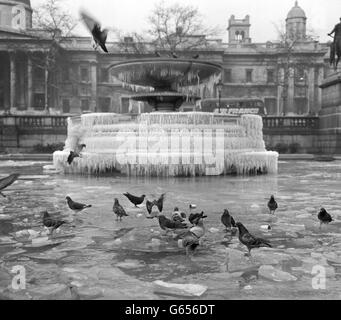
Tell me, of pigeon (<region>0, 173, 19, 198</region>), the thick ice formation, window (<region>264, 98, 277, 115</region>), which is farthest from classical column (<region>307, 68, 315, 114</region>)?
pigeon (<region>0, 173, 19, 198</region>)

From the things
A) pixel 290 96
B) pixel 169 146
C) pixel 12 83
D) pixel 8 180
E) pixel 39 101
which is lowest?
pixel 8 180

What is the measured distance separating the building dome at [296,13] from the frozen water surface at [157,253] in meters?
90.6

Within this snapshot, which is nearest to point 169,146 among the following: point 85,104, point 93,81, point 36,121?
point 36,121

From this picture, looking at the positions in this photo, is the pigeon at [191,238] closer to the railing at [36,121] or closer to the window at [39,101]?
the railing at [36,121]

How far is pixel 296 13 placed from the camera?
3629 inches

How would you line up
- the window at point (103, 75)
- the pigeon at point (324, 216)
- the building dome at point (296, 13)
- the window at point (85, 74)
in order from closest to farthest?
the pigeon at point (324, 216), the window at point (85, 74), the window at point (103, 75), the building dome at point (296, 13)

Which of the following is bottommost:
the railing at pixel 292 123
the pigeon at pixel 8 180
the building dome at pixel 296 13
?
the pigeon at pixel 8 180

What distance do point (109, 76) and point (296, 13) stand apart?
1663 inches

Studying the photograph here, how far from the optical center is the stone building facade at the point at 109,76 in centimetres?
6431

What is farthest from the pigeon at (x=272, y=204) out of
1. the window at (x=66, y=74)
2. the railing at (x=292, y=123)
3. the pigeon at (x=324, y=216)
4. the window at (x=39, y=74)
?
the window at (x=66, y=74)

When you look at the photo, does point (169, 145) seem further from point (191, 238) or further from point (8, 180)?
point (191, 238)

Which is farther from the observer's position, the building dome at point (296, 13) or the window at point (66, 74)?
the building dome at point (296, 13)

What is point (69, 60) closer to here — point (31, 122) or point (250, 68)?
point (250, 68)

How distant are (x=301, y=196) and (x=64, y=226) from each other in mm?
4574
